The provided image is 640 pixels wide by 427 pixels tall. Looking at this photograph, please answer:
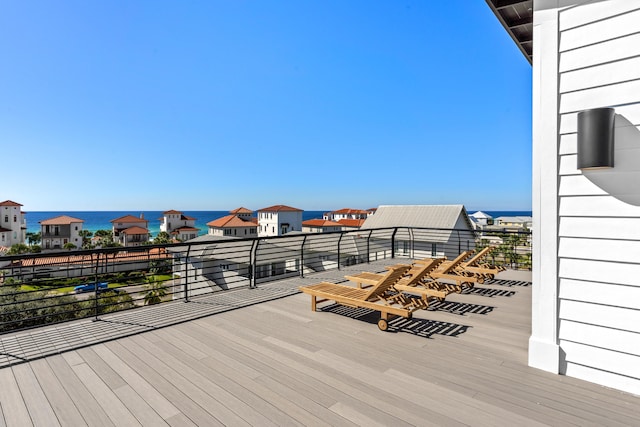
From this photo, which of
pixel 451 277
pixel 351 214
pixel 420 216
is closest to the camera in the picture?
pixel 451 277

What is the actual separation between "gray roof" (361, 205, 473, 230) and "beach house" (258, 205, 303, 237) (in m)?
37.2

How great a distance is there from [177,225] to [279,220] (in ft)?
Result: 123

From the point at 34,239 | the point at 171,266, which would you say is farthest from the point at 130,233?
the point at 171,266

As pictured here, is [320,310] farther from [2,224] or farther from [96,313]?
[2,224]

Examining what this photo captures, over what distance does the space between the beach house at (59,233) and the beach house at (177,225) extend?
707 inches

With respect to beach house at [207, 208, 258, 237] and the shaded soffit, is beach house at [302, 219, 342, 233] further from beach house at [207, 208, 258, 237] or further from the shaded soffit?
the shaded soffit

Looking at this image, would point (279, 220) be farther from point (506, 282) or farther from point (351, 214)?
point (506, 282)

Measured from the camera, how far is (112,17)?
13.0 metres

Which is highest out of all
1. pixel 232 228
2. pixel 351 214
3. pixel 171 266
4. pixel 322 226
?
pixel 351 214

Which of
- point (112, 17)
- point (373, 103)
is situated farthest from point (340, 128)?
point (112, 17)

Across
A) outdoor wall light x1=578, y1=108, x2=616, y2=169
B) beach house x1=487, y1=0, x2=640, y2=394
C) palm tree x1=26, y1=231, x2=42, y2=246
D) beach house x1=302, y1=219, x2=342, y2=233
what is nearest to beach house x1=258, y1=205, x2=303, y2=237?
beach house x1=302, y1=219, x2=342, y2=233

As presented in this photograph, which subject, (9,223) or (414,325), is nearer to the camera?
(414,325)

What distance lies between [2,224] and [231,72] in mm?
63616

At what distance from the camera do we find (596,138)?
2348 millimetres
